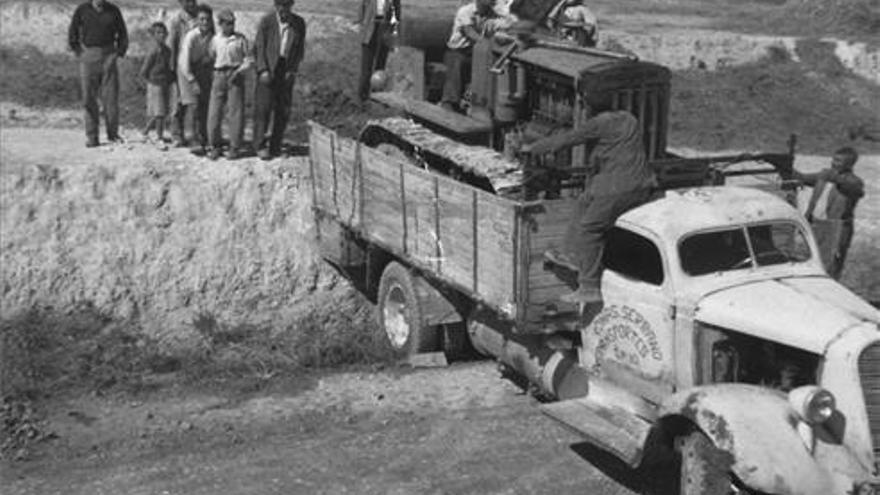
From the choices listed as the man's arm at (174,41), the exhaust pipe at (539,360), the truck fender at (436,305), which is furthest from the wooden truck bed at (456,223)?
the man's arm at (174,41)

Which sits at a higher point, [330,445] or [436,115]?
[436,115]

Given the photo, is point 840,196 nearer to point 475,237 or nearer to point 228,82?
point 475,237

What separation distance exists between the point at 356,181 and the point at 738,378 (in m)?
5.85

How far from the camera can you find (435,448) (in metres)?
11.3

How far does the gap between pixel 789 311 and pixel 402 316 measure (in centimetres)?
555

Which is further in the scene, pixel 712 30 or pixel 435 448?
pixel 712 30

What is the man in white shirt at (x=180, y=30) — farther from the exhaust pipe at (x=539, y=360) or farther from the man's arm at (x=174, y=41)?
the exhaust pipe at (x=539, y=360)

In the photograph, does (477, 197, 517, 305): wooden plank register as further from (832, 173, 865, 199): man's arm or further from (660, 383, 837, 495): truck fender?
(832, 173, 865, 199): man's arm

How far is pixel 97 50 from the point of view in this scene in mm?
16469

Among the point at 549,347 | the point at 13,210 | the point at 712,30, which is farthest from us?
the point at 712,30

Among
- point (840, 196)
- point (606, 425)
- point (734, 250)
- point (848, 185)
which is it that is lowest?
point (606, 425)

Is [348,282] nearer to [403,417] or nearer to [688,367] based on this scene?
[403,417]

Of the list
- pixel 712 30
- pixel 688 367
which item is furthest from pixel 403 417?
pixel 712 30

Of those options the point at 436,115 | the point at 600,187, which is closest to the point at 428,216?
the point at 436,115
